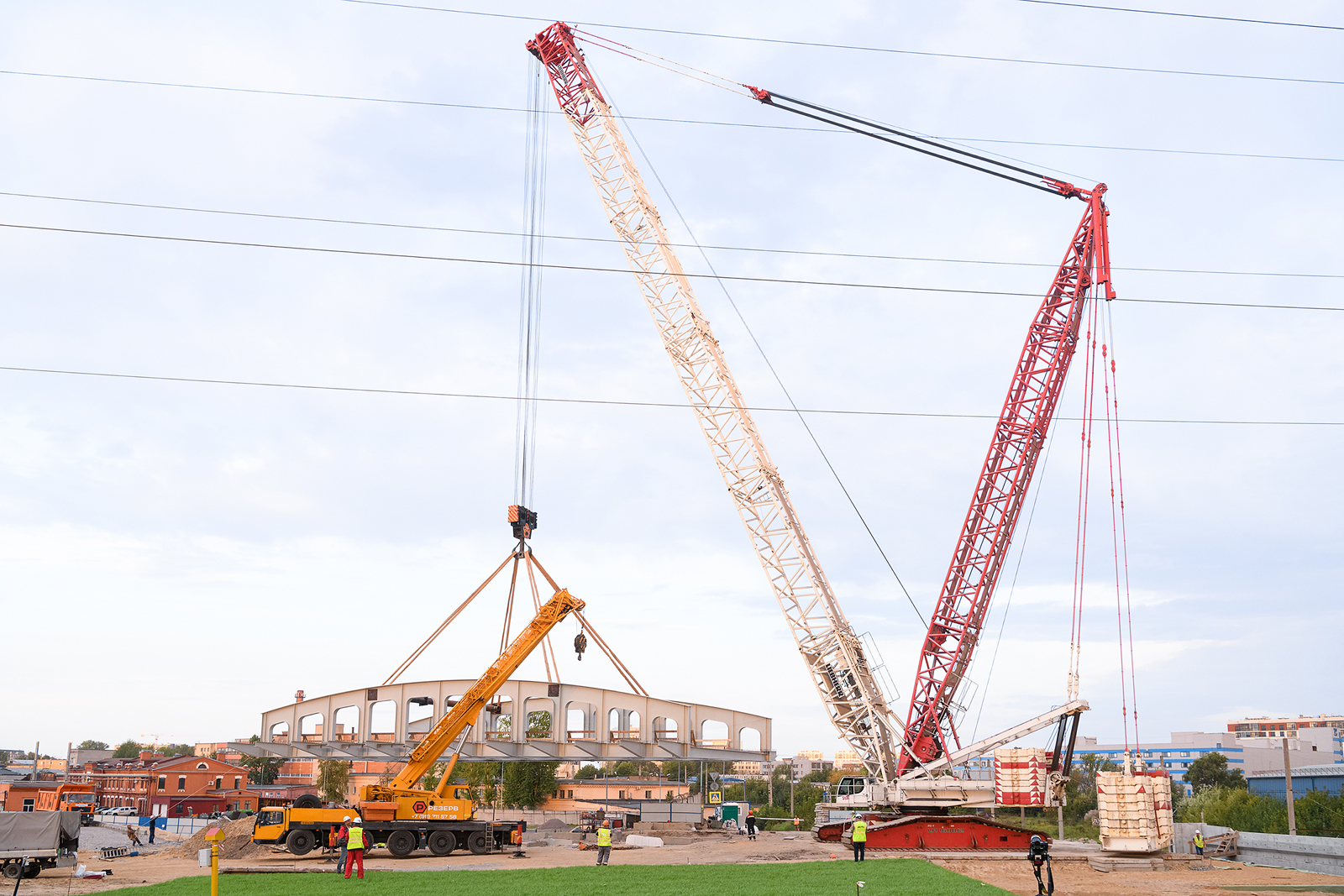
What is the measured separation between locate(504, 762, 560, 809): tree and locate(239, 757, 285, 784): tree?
42395mm

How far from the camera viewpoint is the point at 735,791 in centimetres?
13012

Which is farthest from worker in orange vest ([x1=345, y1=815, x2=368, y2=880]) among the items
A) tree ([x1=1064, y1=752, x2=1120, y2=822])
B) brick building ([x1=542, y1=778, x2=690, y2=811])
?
brick building ([x1=542, y1=778, x2=690, y2=811])

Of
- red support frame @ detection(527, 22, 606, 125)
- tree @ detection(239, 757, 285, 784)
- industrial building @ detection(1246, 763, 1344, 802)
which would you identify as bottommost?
tree @ detection(239, 757, 285, 784)

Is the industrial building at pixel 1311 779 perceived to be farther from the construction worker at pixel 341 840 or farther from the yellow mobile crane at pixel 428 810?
the construction worker at pixel 341 840

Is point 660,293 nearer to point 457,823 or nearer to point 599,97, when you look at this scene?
point 599,97

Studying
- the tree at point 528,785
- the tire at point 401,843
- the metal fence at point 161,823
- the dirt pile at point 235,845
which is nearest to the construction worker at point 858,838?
the tire at point 401,843

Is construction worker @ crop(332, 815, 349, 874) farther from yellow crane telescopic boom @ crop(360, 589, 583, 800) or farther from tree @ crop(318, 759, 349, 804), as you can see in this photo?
tree @ crop(318, 759, 349, 804)

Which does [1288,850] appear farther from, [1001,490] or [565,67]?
[565,67]

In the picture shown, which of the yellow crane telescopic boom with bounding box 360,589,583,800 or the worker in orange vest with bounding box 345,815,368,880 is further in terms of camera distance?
the yellow crane telescopic boom with bounding box 360,589,583,800

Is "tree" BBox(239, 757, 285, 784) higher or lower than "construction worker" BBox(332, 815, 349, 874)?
lower

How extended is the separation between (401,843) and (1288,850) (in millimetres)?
27684

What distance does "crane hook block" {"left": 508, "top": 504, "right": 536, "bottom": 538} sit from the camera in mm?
34969

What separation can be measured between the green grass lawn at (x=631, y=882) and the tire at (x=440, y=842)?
521 cm

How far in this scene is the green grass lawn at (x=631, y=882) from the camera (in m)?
21.1
